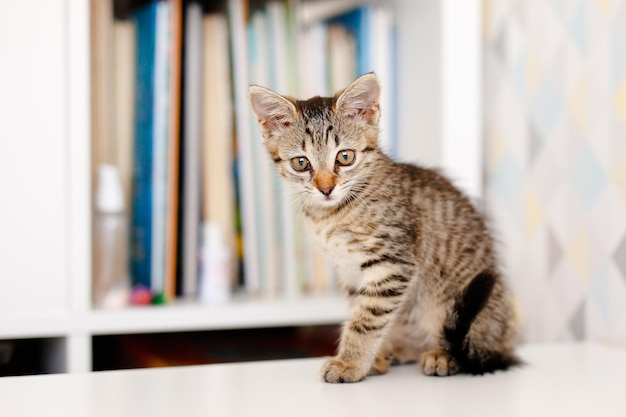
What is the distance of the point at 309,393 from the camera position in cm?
77

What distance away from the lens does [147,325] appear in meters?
1.13

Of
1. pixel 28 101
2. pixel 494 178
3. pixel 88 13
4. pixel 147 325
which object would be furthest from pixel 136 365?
pixel 494 178

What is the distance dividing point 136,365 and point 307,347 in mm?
353

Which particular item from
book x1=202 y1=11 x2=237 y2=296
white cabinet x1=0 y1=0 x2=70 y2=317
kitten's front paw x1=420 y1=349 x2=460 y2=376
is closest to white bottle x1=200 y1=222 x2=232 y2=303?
book x1=202 y1=11 x2=237 y2=296

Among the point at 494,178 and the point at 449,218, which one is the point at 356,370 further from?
the point at 494,178

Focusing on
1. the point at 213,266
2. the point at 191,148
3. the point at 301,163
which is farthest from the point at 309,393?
the point at 191,148

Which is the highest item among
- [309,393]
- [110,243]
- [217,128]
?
[217,128]

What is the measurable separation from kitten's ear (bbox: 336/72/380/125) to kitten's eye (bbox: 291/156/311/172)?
0.28 ft

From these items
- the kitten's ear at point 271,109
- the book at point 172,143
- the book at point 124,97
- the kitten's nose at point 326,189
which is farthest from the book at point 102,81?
the kitten's nose at point 326,189

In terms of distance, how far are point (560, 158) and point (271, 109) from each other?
551mm

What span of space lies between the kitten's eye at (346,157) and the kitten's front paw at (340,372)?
27 cm

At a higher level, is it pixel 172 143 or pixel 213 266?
pixel 172 143

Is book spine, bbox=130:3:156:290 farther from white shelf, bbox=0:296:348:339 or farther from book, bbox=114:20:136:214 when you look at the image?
white shelf, bbox=0:296:348:339

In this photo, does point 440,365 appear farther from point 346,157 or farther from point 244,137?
point 244,137
